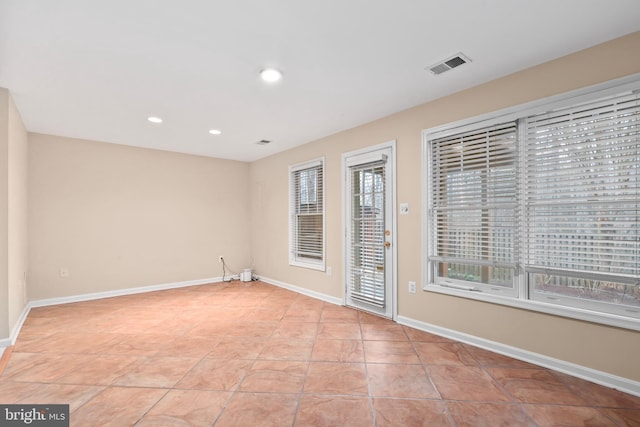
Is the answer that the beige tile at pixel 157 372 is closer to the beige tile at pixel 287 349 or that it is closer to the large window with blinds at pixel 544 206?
the beige tile at pixel 287 349

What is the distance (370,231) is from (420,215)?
0.78 m

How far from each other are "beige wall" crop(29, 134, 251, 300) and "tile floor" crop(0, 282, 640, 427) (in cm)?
116

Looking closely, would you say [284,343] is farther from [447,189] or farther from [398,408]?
[447,189]

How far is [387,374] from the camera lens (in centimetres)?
236

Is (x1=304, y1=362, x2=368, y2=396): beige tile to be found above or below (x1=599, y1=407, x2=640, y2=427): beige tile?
below

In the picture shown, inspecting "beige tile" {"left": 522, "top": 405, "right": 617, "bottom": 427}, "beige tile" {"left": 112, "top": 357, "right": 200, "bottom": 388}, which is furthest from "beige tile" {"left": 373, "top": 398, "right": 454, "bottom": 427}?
"beige tile" {"left": 112, "top": 357, "right": 200, "bottom": 388}

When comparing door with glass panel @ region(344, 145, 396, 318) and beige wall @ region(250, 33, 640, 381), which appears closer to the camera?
beige wall @ region(250, 33, 640, 381)

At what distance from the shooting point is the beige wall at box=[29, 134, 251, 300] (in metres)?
4.30

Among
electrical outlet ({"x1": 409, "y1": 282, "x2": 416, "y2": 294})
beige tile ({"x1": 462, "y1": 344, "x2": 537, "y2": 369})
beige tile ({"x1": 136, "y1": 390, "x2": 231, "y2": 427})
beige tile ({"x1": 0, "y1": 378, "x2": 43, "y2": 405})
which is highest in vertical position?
electrical outlet ({"x1": 409, "y1": 282, "x2": 416, "y2": 294})

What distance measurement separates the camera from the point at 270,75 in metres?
2.62

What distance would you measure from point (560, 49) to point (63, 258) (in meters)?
6.22

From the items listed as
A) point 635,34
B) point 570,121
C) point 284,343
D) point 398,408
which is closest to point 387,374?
point 398,408

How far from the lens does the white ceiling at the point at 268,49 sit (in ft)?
6.03

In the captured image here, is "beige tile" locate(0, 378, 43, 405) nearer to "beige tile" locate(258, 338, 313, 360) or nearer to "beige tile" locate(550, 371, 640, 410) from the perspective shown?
"beige tile" locate(258, 338, 313, 360)
